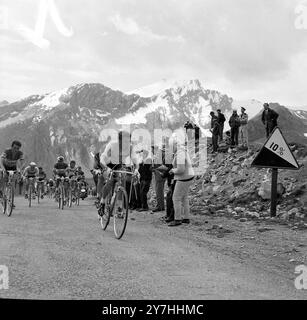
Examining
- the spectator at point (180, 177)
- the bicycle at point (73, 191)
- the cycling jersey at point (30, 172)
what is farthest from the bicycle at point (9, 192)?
the cycling jersey at point (30, 172)

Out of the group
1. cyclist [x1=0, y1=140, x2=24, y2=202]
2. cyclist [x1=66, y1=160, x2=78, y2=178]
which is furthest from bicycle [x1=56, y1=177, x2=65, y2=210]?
cyclist [x1=0, y1=140, x2=24, y2=202]

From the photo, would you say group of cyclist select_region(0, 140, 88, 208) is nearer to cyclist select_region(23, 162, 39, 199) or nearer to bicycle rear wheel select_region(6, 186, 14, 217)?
cyclist select_region(23, 162, 39, 199)

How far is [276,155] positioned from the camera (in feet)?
42.7

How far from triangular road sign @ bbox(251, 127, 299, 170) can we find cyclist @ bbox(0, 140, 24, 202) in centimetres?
653

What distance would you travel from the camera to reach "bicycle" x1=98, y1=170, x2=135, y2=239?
30.6ft

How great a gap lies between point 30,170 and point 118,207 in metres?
11.7

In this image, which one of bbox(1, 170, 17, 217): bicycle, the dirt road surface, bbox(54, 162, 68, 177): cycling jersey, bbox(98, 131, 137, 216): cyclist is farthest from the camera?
bbox(54, 162, 68, 177): cycling jersey

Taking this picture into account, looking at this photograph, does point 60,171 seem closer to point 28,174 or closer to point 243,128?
point 28,174

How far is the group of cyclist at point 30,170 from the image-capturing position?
13695mm

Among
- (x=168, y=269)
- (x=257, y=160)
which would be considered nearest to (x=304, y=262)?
(x=168, y=269)

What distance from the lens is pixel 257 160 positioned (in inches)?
514

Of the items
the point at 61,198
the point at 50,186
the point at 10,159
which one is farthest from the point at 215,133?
the point at 10,159

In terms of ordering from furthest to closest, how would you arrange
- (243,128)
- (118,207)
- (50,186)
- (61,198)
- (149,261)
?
(50,186) < (243,128) < (61,198) < (118,207) < (149,261)

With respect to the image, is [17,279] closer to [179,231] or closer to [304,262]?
[304,262]
